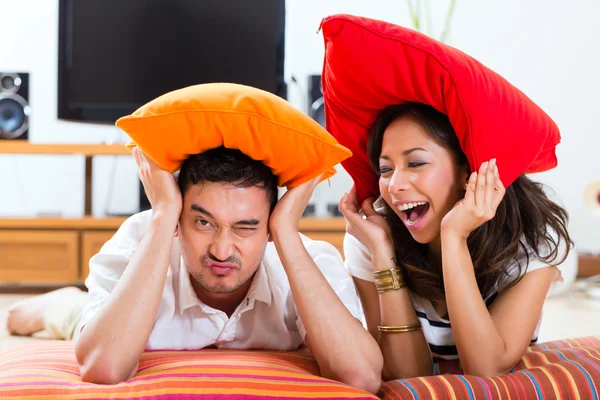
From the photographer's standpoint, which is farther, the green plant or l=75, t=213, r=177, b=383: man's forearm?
the green plant

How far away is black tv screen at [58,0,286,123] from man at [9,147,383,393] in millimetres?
2260

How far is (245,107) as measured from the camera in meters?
1.20

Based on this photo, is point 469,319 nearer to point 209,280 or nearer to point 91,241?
point 209,280

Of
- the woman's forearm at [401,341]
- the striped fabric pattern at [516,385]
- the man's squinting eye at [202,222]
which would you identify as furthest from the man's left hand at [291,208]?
the striped fabric pattern at [516,385]

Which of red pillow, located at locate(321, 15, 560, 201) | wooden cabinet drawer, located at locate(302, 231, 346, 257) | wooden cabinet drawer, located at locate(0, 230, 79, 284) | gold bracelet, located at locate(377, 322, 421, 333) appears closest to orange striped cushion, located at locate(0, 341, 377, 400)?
gold bracelet, located at locate(377, 322, 421, 333)

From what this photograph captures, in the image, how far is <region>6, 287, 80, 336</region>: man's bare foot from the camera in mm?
2477

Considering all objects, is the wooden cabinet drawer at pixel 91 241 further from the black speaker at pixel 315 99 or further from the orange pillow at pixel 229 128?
the orange pillow at pixel 229 128

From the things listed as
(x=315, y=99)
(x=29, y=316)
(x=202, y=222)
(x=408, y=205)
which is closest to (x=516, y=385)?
(x=408, y=205)

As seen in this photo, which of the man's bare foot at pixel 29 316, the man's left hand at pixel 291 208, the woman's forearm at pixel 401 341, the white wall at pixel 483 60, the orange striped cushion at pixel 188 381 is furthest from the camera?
the white wall at pixel 483 60

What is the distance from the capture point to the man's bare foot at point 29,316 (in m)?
2.48

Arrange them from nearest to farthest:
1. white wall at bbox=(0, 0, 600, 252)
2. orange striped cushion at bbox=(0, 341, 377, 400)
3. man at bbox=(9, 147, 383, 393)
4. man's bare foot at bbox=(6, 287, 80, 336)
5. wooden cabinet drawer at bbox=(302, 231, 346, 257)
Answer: orange striped cushion at bbox=(0, 341, 377, 400), man at bbox=(9, 147, 383, 393), man's bare foot at bbox=(6, 287, 80, 336), wooden cabinet drawer at bbox=(302, 231, 346, 257), white wall at bbox=(0, 0, 600, 252)

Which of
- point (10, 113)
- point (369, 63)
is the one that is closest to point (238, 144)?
point (369, 63)

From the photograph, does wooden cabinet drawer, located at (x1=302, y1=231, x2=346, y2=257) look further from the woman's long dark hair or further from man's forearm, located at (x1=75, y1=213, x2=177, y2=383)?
man's forearm, located at (x1=75, y1=213, x2=177, y2=383)

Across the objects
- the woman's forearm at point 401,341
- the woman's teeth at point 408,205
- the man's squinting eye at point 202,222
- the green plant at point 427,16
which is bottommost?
the woman's forearm at point 401,341
